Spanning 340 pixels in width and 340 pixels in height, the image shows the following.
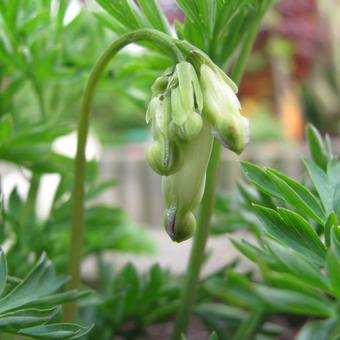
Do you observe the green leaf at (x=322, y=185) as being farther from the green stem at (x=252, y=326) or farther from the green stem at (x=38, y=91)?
the green stem at (x=38, y=91)

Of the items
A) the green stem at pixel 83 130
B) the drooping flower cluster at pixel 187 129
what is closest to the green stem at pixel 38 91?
the green stem at pixel 83 130

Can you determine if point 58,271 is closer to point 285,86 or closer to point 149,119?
point 149,119

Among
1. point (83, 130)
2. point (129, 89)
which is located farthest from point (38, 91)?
point (83, 130)

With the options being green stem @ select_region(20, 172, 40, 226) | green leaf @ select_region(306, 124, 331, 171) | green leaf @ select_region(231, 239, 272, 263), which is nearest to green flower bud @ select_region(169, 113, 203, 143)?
green leaf @ select_region(231, 239, 272, 263)

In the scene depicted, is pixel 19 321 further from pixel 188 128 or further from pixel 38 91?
pixel 38 91

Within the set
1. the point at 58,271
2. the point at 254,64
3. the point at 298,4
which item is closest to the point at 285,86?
the point at 254,64

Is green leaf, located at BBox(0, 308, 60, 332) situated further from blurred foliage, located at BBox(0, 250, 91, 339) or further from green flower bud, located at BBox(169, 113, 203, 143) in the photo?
green flower bud, located at BBox(169, 113, 203, 143)
